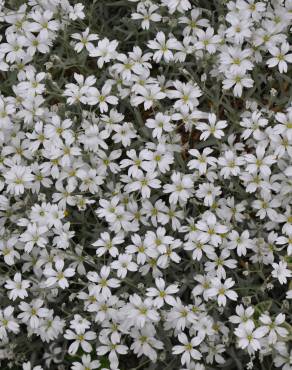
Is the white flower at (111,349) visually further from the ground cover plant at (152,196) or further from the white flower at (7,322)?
the white flower at (7,322)

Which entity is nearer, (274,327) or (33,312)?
(274,327)

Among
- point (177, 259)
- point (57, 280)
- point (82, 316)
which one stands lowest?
point (82, 316)

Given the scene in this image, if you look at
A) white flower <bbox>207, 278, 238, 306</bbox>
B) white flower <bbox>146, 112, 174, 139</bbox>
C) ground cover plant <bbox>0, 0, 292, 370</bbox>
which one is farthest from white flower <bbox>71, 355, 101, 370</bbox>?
white flower <bbox>146, 112, 174, 139</bbox>

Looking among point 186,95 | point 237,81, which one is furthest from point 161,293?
point 237,81

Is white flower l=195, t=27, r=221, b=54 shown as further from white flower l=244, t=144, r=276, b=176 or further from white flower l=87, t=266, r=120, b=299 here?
white flower l=87, t=266, r=120, b=299

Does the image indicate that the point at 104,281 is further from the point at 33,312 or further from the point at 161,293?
the point at 33,312

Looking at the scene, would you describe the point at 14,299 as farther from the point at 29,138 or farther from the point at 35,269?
the point at 29,138

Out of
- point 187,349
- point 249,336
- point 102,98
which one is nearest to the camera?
point 249,336

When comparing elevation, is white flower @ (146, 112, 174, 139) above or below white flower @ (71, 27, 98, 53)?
below

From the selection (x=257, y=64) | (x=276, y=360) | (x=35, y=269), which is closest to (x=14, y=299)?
(x=35, y=269)
